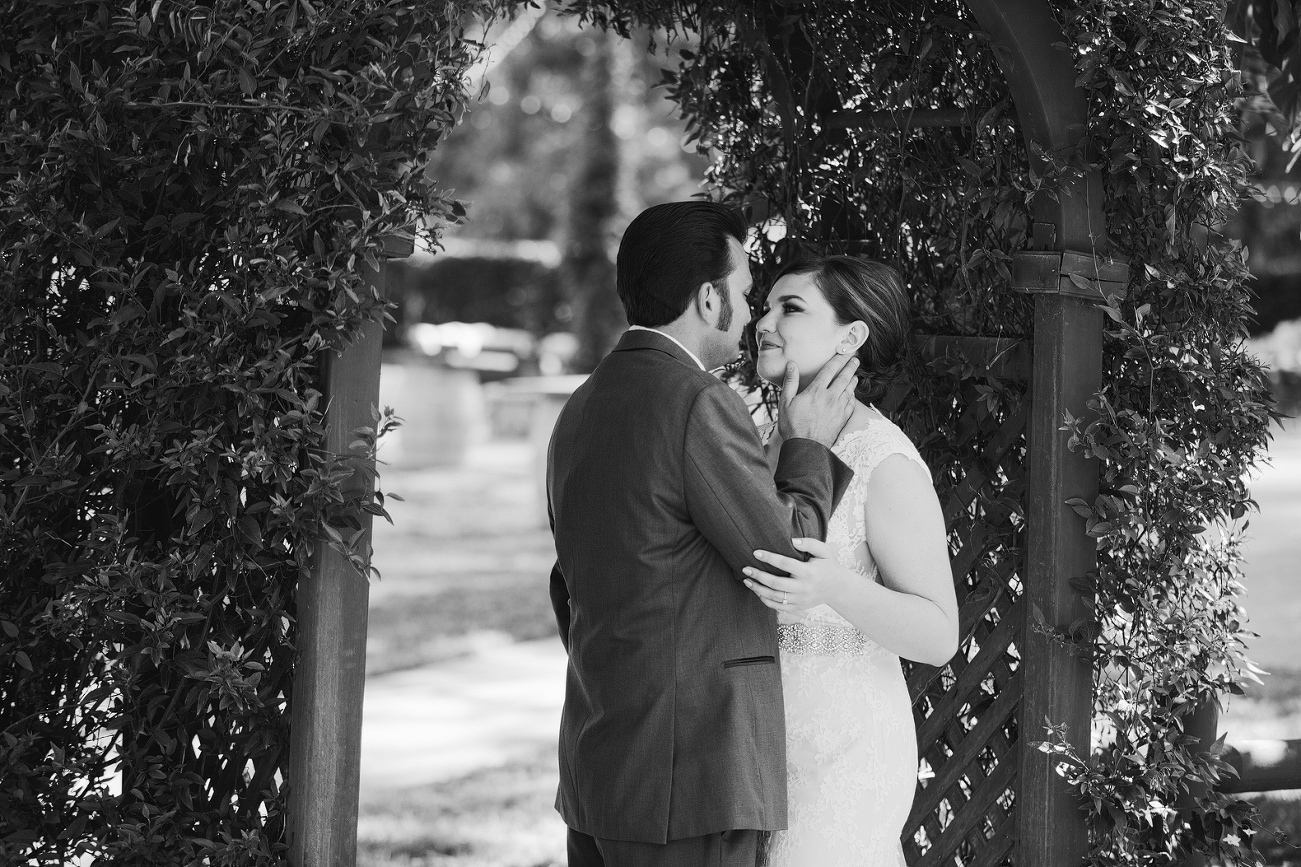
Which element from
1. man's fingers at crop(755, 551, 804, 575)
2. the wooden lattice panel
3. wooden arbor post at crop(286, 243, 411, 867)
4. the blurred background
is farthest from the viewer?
the blurred background

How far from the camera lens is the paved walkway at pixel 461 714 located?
6.47 meters

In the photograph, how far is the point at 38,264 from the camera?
2.77 m

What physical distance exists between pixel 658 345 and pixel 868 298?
638 millimetres

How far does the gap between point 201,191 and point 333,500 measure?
2.32 feet

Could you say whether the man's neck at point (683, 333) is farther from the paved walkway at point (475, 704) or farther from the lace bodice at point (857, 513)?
the paved walkway at point (475, 704)

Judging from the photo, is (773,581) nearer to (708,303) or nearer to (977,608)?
(708,303)

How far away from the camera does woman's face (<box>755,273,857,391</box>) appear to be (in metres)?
2.90

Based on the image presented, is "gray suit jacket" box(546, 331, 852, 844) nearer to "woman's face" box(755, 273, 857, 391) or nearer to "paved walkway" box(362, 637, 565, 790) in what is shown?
"woman's face" box(755, 273, 857, 391)

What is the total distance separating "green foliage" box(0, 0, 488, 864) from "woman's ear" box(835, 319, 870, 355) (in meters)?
0.95

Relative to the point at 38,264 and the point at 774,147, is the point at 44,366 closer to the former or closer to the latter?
the point at 38,264

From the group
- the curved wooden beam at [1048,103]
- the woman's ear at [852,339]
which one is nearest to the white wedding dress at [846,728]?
the woman's ear at [852,339]

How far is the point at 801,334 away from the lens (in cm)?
290

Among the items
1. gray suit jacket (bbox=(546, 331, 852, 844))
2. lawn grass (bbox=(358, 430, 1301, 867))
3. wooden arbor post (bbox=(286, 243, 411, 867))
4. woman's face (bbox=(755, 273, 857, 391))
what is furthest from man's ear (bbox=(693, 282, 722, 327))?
lawn grass (bbox=(358, 430, 1301, 867))

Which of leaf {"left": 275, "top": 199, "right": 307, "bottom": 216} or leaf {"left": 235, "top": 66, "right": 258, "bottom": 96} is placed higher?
leaf {"left": 235, "top": 66, "right": 258, "bottom": 96}
